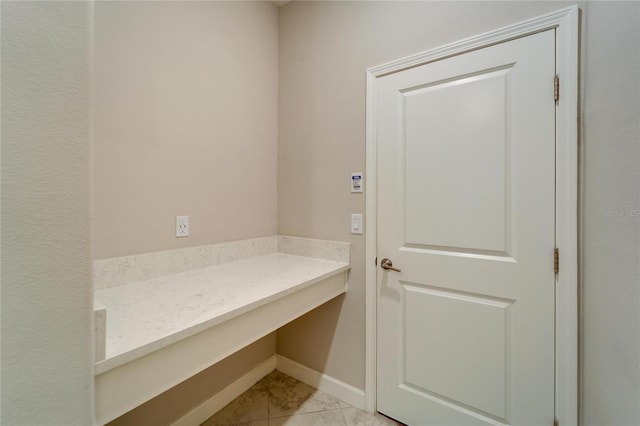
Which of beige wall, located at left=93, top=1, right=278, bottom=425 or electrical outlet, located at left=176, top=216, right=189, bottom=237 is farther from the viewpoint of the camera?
electrical outlet, located at left=176, top=216, right=189, bottom=237

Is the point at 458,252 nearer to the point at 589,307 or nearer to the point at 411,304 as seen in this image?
the point at 411,304

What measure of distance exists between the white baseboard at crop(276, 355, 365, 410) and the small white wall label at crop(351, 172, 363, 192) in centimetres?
128

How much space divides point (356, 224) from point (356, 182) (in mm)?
267

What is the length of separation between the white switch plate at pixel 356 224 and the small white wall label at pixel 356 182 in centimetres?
16

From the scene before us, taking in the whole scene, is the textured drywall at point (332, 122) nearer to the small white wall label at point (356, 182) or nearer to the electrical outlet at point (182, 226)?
the small white wall label at point (356, 182)

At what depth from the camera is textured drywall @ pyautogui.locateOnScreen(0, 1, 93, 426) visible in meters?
0.49

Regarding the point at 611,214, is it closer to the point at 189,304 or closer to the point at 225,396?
the point at 189,304

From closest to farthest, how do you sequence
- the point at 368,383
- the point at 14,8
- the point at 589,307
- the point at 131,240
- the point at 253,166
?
the point at 14,8 < the point at 589,307 < the point at 131,240 < the point at 368,383 < the point at 253,166

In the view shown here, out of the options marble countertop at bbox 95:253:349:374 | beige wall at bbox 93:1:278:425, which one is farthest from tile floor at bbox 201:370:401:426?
marble countertop at bbox 95:253:349:374

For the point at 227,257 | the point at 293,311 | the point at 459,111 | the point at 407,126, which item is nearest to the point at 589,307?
the point at 459,111

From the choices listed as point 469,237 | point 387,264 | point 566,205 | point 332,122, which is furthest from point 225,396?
point 566,205

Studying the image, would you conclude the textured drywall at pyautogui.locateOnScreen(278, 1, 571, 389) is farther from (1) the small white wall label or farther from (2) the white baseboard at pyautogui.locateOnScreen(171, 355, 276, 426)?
(2) the white baseboard at pyautogui.locateOnScreen(171, 355, 276, 426)

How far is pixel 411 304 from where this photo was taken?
1.53 meters

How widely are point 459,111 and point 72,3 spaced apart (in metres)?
1.48
